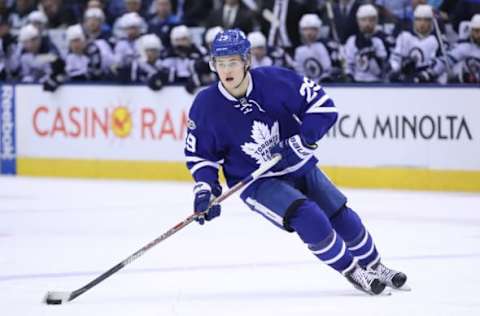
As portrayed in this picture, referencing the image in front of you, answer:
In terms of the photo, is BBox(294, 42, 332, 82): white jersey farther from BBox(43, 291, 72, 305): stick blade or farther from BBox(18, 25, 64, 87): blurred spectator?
BBox(43, 291, 72, 305): stick blade

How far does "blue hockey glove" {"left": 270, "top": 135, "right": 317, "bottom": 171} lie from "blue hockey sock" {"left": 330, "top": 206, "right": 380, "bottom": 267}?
318 millimetres

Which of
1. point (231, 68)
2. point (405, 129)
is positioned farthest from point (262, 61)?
point (231, 68)

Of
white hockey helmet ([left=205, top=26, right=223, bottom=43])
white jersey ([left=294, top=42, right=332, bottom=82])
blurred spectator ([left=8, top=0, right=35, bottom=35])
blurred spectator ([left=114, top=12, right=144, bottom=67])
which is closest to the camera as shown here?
white jersey ([left=294, top=42, right=332, bottom=82])

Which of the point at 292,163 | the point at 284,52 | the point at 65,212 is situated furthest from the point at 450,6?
the point at 292,163

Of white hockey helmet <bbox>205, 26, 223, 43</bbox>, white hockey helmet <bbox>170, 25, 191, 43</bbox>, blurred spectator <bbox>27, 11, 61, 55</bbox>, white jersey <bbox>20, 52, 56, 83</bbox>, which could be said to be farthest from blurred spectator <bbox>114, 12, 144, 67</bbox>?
blurred spectator <bbox>27, 11, 61, 55</bbox>

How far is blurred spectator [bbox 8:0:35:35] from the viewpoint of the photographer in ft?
46.9

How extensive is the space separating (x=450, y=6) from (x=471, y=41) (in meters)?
0.61

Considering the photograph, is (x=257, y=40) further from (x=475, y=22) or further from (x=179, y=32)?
(x=475, y=22)

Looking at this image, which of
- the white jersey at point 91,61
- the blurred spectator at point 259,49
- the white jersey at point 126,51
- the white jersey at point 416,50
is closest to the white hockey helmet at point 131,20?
the white jersey at point 126,51

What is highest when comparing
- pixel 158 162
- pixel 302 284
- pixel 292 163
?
pixel 292 163

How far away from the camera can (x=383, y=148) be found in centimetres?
1083

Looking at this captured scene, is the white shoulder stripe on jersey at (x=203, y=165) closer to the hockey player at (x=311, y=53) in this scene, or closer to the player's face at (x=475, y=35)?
the player's face at (x=475, y=35)

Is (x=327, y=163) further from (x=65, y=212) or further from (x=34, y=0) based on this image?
(x=34, y=0)

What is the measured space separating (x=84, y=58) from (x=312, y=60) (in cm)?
236
